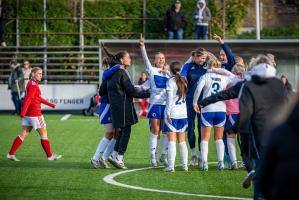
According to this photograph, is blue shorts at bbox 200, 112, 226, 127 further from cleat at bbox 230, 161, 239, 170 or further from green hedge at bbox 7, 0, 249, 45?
green hedge at bbox 7, 0, 249, 45

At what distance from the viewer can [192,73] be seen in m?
15.2

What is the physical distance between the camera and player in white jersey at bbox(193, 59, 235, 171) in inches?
563

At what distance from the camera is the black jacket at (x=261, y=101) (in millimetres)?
9203

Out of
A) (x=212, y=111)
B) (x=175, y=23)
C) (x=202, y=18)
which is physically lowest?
(x=212, y=111)

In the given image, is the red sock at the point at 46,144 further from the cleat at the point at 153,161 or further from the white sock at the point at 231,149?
the white sock at the point at 231,149

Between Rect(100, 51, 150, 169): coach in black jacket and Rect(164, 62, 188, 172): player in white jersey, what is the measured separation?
28.9 inches

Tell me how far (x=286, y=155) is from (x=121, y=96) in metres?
11.0

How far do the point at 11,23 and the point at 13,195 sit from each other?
102 ft

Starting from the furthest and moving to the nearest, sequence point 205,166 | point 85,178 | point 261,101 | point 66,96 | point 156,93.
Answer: point 66,96, point 156,93, point 205,166, point 85,178, point 261,101

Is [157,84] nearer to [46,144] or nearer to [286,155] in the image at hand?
[46,144]

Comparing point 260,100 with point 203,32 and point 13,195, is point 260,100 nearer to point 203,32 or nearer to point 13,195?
point 13,195

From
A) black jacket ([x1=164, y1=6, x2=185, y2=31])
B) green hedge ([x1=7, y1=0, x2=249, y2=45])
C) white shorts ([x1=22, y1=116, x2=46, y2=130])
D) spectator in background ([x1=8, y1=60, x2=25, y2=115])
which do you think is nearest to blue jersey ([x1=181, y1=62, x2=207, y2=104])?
white shorts ([x1=22, y1=116, x2=46, y2=130])

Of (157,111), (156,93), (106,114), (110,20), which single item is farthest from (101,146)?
(110,20)

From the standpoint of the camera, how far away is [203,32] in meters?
36.3
